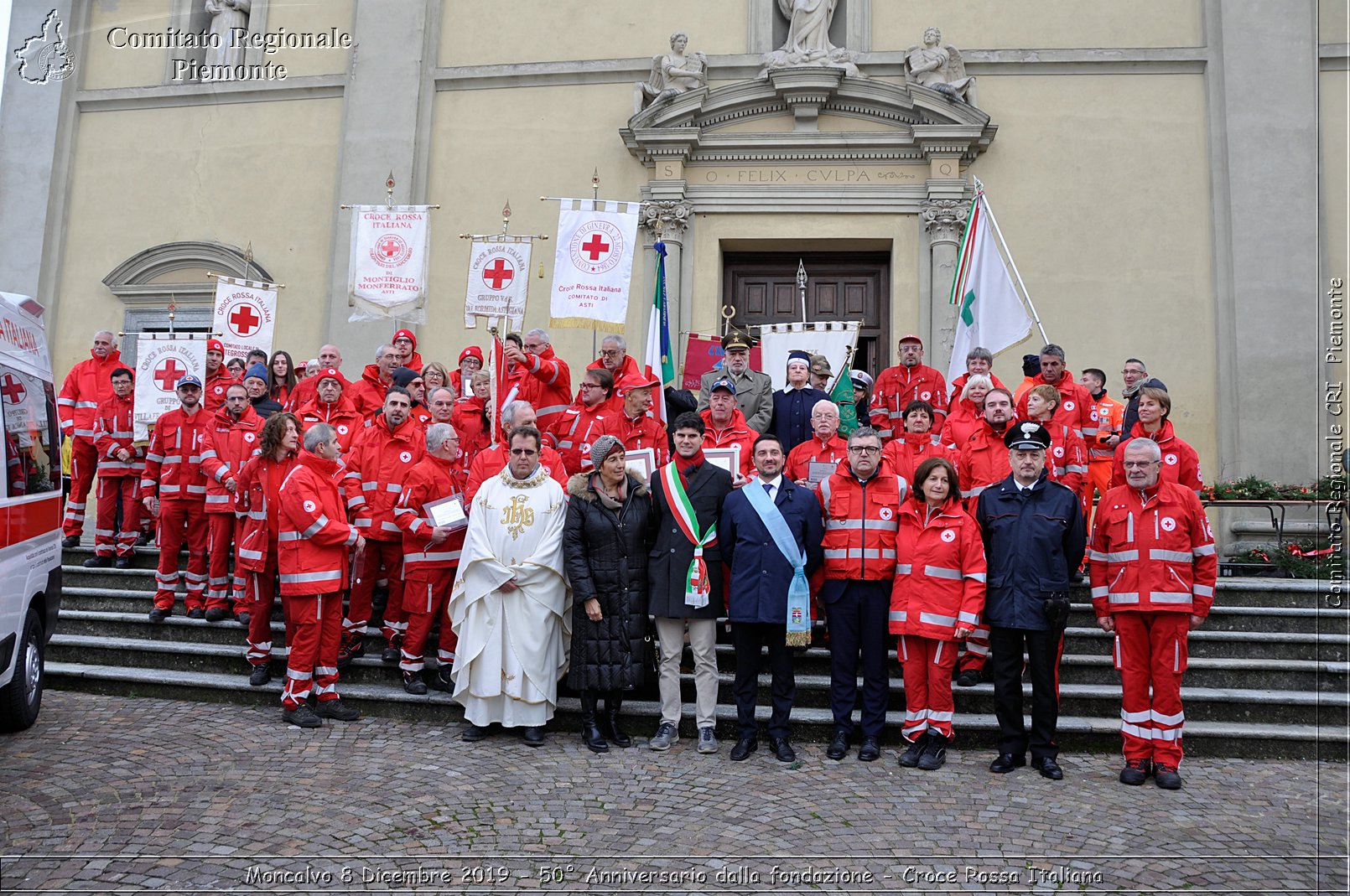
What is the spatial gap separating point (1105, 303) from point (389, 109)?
998 centimetres

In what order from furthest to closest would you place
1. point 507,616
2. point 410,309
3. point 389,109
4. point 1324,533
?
point 389,109, point 1324,533, point 410,309, point 507,616

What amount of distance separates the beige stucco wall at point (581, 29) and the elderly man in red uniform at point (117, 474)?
23.1ft

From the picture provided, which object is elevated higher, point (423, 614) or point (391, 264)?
point (391, 264)

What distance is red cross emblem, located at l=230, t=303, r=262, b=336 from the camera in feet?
34.8

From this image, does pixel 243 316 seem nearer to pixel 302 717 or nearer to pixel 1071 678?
pixel 302 717

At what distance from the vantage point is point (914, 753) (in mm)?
6375

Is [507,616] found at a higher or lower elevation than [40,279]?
lower

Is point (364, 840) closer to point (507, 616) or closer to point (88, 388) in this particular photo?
point (507, 616)

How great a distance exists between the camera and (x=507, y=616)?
6.87 m

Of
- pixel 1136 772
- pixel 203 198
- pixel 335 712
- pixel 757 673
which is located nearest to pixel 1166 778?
pixel 1136 772

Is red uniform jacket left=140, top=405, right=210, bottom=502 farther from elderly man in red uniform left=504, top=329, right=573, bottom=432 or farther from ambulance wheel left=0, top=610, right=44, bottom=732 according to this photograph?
elderly man in red uniform left=504, top=329, right=573, bottom=432

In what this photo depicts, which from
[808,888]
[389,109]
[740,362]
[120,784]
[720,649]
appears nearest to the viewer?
[808,888]

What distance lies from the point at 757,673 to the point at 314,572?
3065 mm

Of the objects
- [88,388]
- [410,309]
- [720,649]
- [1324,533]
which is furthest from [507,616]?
[1324,533]
